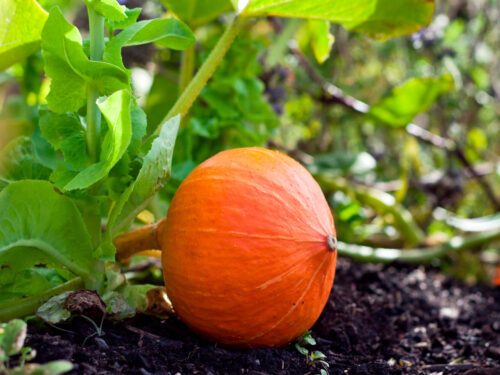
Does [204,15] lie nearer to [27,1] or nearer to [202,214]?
[27,1]

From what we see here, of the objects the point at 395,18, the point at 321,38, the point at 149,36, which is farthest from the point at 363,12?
the point at 149,36

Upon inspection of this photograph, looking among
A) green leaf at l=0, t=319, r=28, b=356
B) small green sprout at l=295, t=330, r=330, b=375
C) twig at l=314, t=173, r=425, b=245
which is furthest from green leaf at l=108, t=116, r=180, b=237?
twig at l=314, t=173, r=425, b=245

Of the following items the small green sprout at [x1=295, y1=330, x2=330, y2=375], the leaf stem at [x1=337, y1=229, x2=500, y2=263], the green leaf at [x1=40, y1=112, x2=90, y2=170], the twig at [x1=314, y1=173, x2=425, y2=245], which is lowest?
the leaf stem at [x1=337, y1=229, x2=500, y2=263]

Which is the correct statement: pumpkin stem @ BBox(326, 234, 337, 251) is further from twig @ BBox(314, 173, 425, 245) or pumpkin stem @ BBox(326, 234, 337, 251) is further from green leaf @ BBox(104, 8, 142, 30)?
twig @ BBox(314, 173, 425, 245)

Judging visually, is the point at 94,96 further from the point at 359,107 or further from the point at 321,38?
the point at 359,107

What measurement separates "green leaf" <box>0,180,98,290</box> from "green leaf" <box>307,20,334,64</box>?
943mm

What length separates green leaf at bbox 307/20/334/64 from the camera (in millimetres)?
1617

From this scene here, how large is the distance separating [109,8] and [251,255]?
1.70 ft

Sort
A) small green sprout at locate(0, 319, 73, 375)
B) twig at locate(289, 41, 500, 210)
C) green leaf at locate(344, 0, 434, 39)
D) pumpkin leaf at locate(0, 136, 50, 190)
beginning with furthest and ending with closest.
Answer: twig at locate(289, 41, 500, 210)
green leaf at locate(344, 0, 434, 39)
pumpkin leaf at locate(0, 136, 50, 190)
small green sprout at locate(0, 319, 73, 375)

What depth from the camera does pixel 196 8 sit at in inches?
64.5

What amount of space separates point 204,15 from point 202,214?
0.87 meters

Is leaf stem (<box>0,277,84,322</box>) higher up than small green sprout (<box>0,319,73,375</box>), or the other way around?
A: small green sprout (<box>0,319,73,375</box>)

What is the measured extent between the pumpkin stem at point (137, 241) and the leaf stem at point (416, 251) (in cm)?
94

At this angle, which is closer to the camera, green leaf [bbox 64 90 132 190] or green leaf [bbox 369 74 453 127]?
green leaf [bbox 64 90 132 190]
